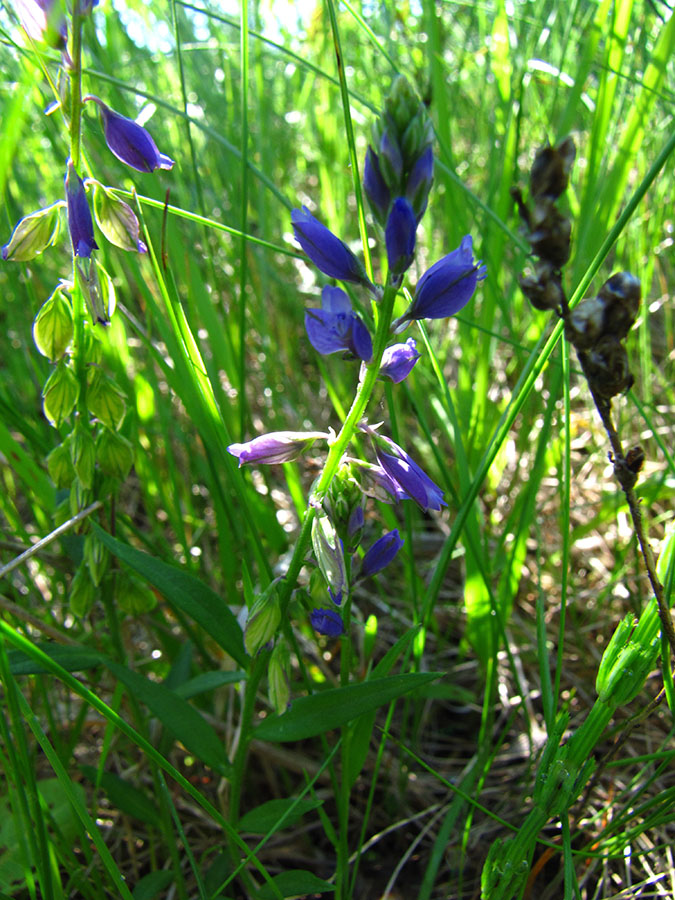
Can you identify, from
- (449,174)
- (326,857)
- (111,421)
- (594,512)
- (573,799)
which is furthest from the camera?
(594,512)

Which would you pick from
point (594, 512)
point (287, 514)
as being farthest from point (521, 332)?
point (287, 514)

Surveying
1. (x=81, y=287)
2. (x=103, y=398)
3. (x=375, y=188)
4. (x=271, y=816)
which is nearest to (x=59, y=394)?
(x=103, y=398)

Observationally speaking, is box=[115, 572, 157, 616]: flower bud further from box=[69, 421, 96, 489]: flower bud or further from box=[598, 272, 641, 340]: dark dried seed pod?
box=[598, 272, 641, 340]: dark dried seed pod

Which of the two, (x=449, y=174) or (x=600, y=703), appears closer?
(x=600, y=703)

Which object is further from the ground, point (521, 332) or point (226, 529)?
point (521, 332)

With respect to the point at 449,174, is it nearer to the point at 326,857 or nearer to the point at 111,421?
the point at 111,421

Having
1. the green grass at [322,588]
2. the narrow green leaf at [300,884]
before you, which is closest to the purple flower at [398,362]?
the green grass at [322,588]
